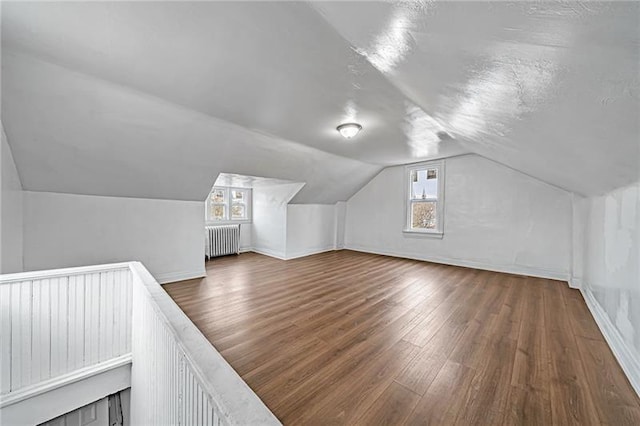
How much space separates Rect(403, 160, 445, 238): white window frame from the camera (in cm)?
532

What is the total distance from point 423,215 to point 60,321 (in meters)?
6.13

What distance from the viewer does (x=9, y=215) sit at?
94.9 inches

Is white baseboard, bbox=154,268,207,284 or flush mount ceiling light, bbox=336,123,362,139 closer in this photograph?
flush mount ceiling light, bbox=336,123,362,139

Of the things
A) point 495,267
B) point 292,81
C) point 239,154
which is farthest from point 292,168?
point 495,267

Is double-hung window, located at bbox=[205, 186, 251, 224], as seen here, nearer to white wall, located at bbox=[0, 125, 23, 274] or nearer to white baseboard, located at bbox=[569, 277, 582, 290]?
white wall, located at bbox=[0, 125, 23, 274]

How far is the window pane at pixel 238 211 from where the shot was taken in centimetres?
650

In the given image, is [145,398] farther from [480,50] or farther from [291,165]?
[291,165]

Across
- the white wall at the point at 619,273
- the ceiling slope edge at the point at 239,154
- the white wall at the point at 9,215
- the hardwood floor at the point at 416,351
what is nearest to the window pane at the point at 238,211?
the ceiling slope edge at the point at 239,154

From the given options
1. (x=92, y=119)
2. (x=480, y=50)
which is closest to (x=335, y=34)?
(x=480, y=50)

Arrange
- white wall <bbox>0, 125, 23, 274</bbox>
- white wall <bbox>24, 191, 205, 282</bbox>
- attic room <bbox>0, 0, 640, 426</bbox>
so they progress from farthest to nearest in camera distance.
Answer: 1. white wall <bbox>24, 191, 205, 282</bbox>
2. white wall <bbox>0, 125, 23, 274</bbox>
3. attic room <bbox>0, 0, 640, 426</bbox>

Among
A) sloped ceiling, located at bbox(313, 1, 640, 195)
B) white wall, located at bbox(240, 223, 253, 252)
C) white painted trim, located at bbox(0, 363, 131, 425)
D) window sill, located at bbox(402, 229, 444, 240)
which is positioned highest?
sloped ceiling, located at bbox(313, 1, 640, 195)

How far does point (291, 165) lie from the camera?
14.6 feet

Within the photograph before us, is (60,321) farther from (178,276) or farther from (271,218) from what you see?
(271,218)

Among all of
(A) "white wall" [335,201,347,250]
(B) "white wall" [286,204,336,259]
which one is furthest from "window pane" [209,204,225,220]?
(A) "white wall" [335,201,347,250]
